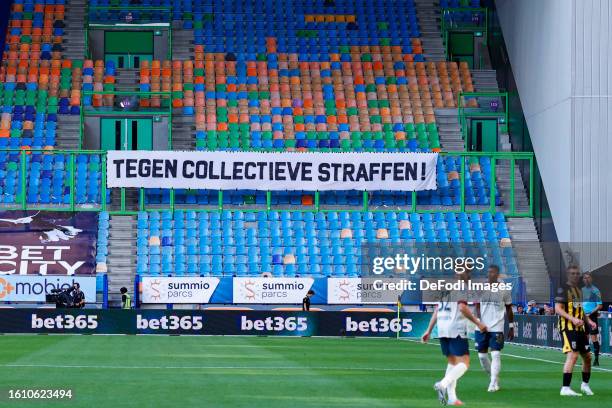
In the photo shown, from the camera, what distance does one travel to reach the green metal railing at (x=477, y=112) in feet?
181

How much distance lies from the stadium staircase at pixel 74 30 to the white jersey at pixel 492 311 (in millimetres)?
37587

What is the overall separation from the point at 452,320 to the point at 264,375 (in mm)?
6305

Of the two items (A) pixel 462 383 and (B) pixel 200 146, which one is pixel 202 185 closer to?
(B) pixel 200 146

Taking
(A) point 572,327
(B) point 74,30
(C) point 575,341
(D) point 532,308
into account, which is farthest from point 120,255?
(C) point 575,341

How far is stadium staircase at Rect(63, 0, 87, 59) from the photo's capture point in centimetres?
5784

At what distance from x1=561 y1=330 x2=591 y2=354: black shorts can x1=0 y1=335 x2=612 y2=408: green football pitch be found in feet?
2.32

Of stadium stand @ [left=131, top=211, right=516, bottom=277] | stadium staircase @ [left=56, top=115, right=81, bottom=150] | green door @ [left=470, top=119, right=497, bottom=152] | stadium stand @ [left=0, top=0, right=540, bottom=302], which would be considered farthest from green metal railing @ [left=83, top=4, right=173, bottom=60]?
green door @ [left=470, top=119, right=497, bottom=152]

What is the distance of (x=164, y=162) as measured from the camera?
Answer: 51.4 metres

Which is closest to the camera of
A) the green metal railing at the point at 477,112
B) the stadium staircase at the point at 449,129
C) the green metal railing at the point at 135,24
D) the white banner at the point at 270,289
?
the white banner at the point at 270,289

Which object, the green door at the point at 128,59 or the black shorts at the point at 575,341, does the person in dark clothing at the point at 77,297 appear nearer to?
the green door at the point at 128,59

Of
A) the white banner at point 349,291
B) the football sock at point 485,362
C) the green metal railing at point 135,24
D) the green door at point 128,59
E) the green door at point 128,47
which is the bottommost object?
the white banner at point 349,291

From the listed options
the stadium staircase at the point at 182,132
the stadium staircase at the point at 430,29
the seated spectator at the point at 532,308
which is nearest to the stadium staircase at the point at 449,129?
the stadium staircase at the point at 430,29

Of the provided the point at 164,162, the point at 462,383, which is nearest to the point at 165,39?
the point at 164,162

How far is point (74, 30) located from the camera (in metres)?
58.8
